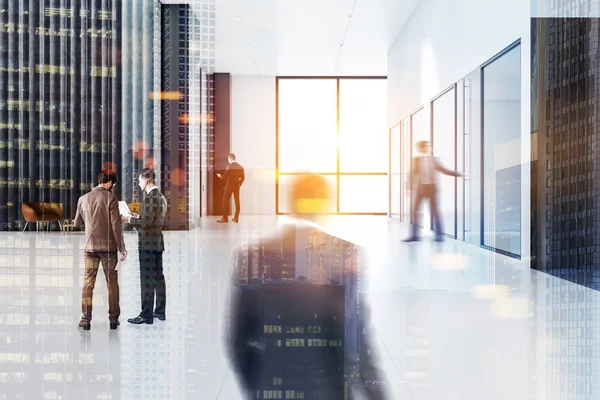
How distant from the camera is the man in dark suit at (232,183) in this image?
514 cm

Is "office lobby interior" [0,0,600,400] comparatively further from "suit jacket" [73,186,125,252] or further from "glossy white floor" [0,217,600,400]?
"suit jacket" [73,186,125,252]

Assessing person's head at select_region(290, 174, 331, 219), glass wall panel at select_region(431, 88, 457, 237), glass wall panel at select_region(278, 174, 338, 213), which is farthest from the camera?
glass wall panel at select_region(431, 88, 457, 237)

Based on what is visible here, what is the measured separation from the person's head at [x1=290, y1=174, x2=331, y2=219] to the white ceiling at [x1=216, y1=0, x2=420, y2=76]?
1852 millimetres

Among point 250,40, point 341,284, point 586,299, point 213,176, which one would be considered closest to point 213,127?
point 213,176

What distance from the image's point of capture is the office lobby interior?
2098 mm

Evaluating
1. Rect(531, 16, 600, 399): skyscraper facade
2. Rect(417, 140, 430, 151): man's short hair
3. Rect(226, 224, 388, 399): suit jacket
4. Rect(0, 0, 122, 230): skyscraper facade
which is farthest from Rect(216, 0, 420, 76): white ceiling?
Rect(226, 224, 388, 399): suit jacket

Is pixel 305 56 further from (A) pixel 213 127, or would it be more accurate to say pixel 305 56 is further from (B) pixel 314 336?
(B) pixel 314 336

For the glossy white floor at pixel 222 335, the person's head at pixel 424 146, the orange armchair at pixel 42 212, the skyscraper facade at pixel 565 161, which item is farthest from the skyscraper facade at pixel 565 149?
the orange armchair at pixel 42 212

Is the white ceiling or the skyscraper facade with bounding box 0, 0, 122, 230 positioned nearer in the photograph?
the skyscraper facade with bounding box 0, 0, 122, 230

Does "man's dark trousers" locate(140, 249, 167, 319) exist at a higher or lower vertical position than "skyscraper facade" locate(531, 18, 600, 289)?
lower

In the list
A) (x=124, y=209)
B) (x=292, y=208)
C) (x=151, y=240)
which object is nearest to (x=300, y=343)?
(x=151, y=240)

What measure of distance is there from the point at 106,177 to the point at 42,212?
60cm

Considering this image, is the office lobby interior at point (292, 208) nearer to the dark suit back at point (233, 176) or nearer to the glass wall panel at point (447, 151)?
the glass wall panel at point (447, 151)

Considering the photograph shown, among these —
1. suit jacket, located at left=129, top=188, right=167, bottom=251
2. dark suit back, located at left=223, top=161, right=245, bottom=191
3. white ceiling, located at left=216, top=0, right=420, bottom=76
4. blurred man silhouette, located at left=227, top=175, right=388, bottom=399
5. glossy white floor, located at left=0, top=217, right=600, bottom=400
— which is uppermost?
white ceiling, located at left=216, top=0, right=420, bottom=76
